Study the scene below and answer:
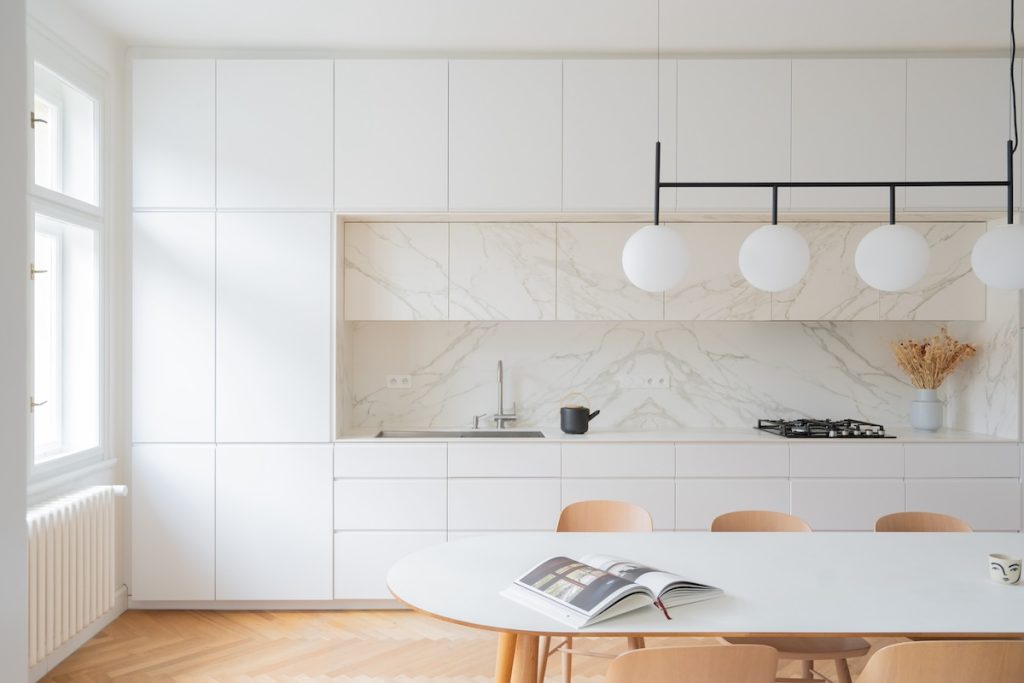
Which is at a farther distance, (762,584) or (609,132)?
(609,132)

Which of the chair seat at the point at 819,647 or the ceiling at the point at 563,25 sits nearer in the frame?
the chair seat at the point at 819,647

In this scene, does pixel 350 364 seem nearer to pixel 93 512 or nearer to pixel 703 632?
pixel 93 512

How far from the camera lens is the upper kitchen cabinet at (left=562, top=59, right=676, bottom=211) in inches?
159

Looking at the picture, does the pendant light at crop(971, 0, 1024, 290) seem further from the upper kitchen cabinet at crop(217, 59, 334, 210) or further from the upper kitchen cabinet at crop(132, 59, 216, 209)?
the upper kitchen cabinet at crop(132, 59, 216, 209)

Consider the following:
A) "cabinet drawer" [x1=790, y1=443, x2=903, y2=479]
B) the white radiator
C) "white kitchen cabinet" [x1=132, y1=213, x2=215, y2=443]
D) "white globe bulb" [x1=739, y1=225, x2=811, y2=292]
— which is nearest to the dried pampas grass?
"cabinet drawer" [x1=790, y1=443, x2=903, y2=479]

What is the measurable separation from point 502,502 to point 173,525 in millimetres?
1725

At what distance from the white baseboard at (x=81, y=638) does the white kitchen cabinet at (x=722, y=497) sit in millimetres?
2939

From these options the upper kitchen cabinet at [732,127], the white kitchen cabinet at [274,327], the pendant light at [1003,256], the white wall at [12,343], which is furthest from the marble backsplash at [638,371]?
the white wall at [12,343]

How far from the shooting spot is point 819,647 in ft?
7.96

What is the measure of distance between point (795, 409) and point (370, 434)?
256 centimetres

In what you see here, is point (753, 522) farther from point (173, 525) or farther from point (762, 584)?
point (173, 525)

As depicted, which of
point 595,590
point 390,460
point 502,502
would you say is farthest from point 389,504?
point 595,590

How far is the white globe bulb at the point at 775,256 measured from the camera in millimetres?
2242

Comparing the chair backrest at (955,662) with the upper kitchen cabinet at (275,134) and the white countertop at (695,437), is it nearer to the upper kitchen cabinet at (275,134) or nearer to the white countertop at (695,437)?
the white countertop at (695,437)
